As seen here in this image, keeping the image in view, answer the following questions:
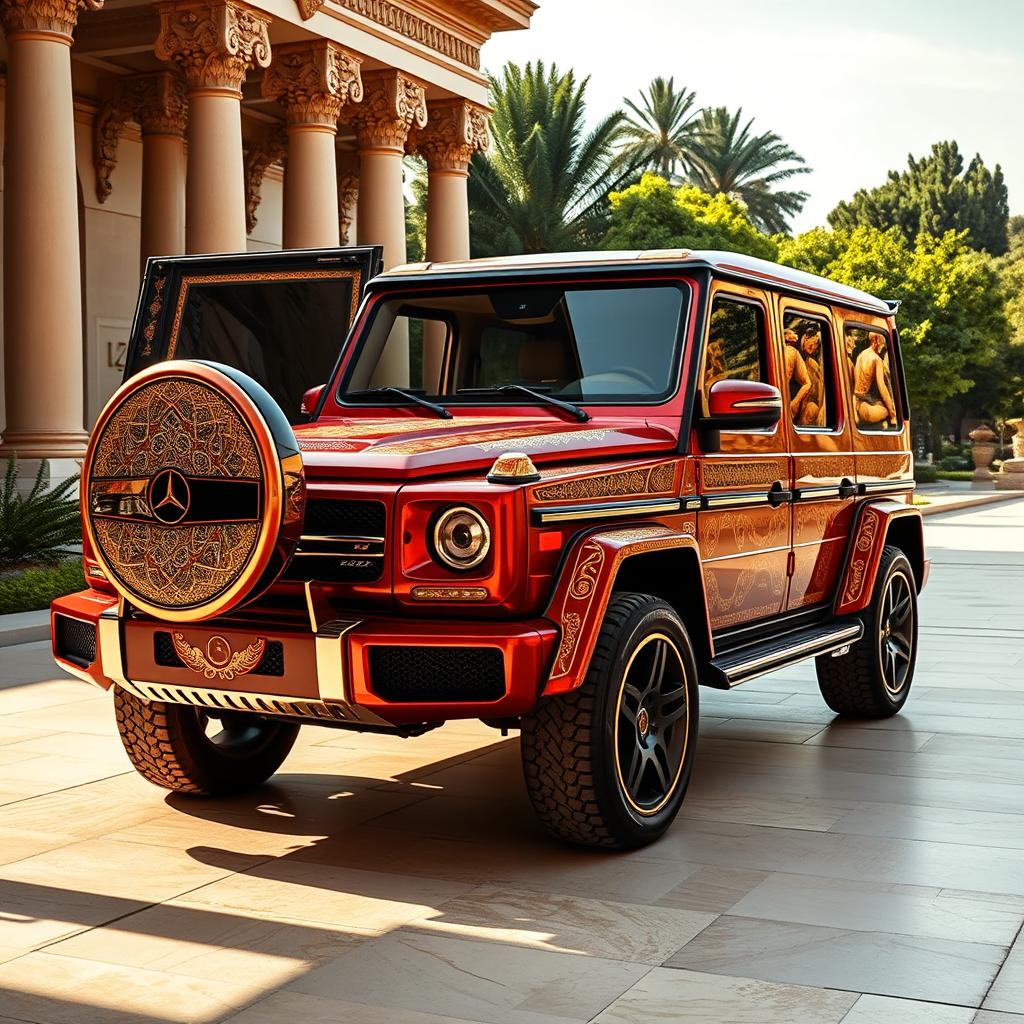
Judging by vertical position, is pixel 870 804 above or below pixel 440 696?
below

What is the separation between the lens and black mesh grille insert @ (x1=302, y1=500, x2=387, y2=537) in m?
5.21

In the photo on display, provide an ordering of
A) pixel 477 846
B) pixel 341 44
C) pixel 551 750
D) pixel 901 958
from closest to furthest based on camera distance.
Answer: pixel 901 958
pixel 551 750
pixel 477 846
pixel 341 44

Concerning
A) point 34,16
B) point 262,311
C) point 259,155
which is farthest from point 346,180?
point 262,311

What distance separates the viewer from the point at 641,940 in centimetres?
462

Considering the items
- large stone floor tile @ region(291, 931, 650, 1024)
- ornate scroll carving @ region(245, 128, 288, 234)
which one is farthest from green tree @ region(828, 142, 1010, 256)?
large stone floor tile @ region(291, 931, 650, 1024)

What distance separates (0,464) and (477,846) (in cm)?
1584

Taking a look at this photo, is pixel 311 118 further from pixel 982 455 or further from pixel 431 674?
pixel 982 455

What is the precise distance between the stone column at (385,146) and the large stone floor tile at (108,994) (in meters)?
24.5

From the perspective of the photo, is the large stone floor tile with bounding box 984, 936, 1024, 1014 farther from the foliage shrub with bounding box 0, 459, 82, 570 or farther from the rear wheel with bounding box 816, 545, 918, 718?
the foliage shrub with bounding box 0, 459, 82, 570

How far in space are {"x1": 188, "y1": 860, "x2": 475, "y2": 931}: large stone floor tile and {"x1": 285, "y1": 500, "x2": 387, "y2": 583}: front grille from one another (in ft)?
3.39

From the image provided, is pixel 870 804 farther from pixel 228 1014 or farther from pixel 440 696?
pixel 228 1014

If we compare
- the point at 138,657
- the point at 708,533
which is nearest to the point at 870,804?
the point at 708,533

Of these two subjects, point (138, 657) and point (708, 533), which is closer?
point (138, 657)

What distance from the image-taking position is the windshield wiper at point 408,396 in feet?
21.1
